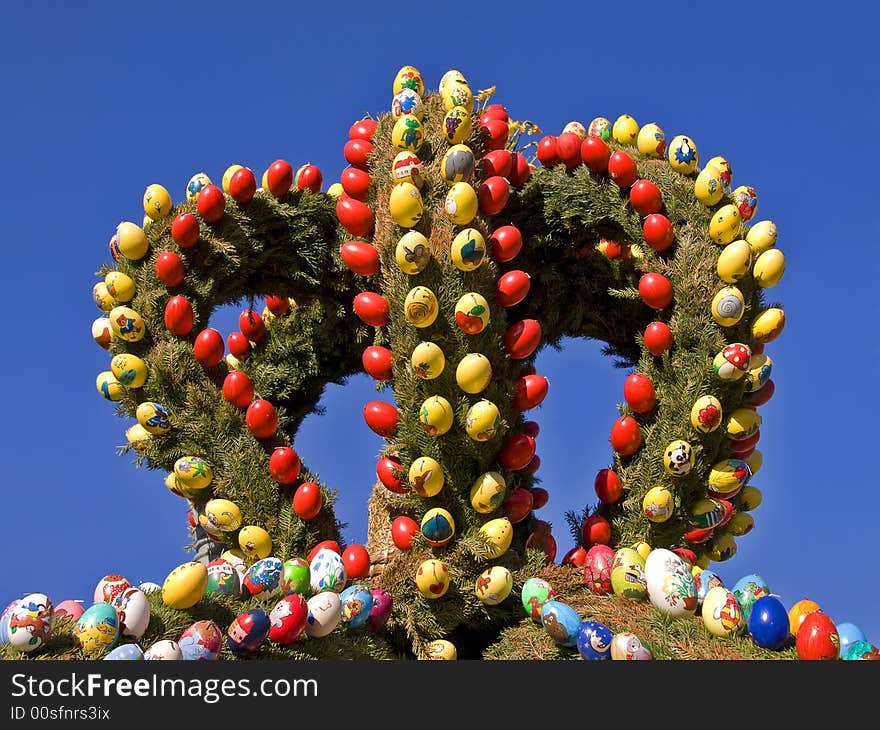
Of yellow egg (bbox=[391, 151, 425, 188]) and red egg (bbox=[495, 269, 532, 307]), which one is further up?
yellow egg (bbox=[391, 151, 425, 188])

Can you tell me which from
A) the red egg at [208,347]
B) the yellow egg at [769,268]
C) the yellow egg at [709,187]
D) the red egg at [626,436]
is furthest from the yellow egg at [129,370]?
the yellow egg at [769,268]

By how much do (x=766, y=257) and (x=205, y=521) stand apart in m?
3.52

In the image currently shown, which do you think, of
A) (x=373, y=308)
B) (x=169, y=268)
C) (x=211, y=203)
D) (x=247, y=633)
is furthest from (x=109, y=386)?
(x=247, y=633)

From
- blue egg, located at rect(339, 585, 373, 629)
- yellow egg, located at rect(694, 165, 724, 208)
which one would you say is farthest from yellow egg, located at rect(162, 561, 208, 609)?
yellow egg, located at rect(694, 165, 724, 208)

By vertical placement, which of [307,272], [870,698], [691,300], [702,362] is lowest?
[870,698]

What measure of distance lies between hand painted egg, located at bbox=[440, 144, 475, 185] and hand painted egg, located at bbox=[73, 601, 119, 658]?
292 cm

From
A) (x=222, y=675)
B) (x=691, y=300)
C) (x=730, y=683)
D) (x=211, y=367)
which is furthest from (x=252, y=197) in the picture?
(x=730, y=683)

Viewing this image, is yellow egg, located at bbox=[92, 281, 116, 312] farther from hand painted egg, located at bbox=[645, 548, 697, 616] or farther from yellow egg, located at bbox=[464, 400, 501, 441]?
hand painted egg, located at bbox=[645, 548, 697, 616]

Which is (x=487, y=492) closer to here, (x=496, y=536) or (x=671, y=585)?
(x=496, y=536)

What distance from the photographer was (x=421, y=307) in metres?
5.13

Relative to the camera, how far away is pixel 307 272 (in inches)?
265

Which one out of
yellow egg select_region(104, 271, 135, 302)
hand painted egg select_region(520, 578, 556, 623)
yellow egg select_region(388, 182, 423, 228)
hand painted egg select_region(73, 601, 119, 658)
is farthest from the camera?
yellow egg select_region(104, 271, 135, 302)

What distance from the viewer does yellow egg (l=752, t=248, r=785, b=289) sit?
588 cm

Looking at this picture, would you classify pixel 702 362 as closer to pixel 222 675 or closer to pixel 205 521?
pixel 205 521
